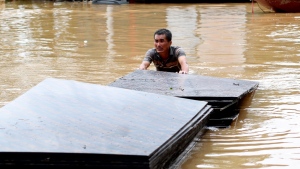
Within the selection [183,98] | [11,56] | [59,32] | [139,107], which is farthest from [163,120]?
[59,32]

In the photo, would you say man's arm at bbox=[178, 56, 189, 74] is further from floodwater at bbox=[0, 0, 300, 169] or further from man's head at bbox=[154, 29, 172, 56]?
floodwater at bbox=[0, 0, 300, 169]

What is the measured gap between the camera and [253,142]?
537cm

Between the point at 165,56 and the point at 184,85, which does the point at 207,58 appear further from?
the point at 184,85

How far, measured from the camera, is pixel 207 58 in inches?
425

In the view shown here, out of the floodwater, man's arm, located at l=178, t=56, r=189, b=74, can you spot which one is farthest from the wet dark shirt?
the floodwater

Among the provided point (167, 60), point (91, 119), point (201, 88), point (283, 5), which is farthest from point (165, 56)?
point (283, 5)

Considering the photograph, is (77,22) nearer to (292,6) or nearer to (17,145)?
(292,6)

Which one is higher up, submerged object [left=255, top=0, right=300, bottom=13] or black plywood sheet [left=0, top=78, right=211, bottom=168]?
black plywood sheet [left=0, top=78, right=211, bottom=168]

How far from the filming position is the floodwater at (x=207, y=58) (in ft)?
17.3

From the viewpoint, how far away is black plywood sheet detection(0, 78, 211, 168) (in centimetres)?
387

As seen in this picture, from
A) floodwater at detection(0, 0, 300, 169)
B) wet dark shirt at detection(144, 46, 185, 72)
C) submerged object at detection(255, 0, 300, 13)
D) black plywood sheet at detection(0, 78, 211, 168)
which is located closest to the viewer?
black plywood sheet at detection(0, 78, 211, 168)

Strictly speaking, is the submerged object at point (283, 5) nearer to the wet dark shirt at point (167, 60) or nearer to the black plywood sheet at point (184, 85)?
the wet dark shirt at point (167, 60)

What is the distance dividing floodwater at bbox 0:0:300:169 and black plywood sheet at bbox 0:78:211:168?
0.39m

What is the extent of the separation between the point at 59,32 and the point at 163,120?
11.5 metres
